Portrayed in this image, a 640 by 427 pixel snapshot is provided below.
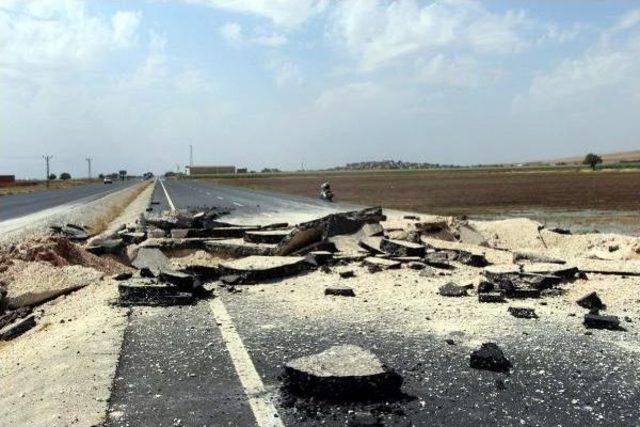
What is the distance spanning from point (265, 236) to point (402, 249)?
9.21ft

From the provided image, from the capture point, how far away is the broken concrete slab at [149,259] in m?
10.9

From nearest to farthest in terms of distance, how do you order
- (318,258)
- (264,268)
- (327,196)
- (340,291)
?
(340,291) → (264,268) → (318,258) → (327,196)

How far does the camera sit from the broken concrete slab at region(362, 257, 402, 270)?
1023 cm

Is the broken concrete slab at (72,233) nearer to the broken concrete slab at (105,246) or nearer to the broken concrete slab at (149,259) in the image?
the broken concrete slab at (105,246)

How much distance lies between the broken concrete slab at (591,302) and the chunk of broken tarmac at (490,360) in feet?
8.43

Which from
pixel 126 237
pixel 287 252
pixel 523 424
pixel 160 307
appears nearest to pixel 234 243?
pixel 287 252

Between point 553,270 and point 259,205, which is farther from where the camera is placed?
point 259,205

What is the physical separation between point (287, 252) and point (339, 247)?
1.15 metres

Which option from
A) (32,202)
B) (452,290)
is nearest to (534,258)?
(452,290)

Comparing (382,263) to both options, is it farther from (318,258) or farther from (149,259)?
(149,259)

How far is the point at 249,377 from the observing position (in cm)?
494

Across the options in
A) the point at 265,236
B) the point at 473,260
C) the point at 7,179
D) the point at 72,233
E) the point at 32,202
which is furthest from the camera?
the point at 7,179

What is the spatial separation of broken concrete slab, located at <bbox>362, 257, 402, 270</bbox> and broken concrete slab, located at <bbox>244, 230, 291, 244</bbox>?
7.45 feet

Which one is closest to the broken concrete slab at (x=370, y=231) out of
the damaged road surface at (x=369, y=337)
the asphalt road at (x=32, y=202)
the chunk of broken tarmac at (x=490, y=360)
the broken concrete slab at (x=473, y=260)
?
the damaged road surface at (x=369, y=337)
